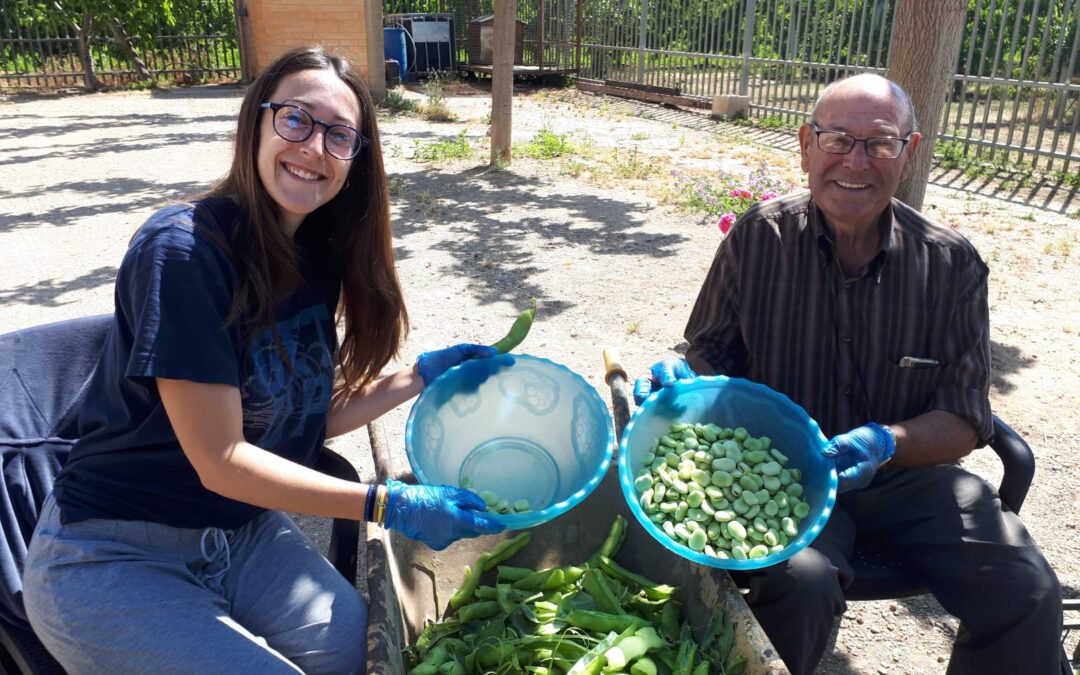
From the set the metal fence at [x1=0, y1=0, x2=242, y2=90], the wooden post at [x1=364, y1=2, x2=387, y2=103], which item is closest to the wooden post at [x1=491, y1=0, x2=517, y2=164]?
the wooden post at [x1=364, y1=2, x2=387, y2=103]

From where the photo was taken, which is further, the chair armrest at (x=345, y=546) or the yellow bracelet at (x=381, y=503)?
the chair armrest at (x=345, y=546)

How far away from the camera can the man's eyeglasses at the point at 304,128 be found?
184 cm

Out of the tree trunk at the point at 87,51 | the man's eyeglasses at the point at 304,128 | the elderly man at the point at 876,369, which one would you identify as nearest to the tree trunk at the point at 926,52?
the elderly man at the point at 876,369

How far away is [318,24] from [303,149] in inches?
547

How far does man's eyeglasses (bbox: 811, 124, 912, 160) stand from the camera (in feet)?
7.12

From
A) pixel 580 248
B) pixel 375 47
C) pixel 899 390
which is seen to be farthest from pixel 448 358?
pixel 375 47

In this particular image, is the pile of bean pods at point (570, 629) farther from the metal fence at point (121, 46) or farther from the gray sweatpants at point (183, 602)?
the metal fence at point (121, 46)

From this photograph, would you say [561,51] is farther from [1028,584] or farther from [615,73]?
[1028,584]

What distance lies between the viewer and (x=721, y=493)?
1.87m

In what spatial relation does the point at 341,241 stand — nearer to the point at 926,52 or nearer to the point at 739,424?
the point at 739,424

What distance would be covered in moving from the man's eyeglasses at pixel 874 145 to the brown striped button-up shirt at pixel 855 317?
0.17 metres

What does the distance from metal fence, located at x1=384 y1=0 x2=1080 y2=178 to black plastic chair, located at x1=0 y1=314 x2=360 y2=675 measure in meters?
9.13

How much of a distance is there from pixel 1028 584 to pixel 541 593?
115 centimetres

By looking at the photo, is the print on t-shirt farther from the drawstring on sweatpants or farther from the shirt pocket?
the shirt pocket
